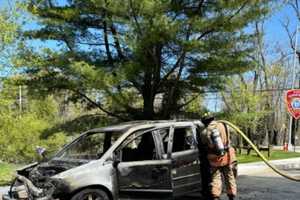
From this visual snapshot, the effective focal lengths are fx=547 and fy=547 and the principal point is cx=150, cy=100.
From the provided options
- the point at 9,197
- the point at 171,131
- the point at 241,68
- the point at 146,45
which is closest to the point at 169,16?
the point at 146,45

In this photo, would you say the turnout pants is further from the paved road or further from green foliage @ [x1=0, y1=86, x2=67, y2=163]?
green foliage @ [x1=0, y1=86, x2=67, y2=163]

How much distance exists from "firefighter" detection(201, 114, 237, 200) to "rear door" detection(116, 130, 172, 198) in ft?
2.54

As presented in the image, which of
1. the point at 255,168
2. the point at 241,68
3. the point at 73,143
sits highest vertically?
the point at 241,68

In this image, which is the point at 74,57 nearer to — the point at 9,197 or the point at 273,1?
the point at 273,1

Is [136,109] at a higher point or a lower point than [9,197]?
higher

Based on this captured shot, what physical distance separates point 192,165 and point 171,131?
0.74m

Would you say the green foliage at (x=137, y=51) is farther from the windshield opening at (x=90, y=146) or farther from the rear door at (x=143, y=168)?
the rear door at (x=143, y=168)

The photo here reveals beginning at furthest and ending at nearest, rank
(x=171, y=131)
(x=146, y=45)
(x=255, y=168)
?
(x=255, y=168) < (x=146, y=45) < (x=171, y=131)

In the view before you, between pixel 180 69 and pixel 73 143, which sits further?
pixel 180 69

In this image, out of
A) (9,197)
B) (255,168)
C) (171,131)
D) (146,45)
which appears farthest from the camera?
(255,168)

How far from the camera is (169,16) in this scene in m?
16.2

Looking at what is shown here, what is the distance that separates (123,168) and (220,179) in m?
1.73

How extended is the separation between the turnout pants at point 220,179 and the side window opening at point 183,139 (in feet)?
2.73

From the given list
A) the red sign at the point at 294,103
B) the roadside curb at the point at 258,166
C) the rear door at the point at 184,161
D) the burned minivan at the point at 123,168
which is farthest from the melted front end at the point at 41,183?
the red sign at the point at 294,103
